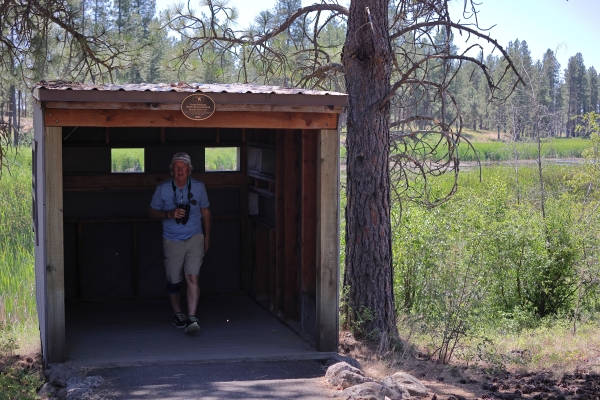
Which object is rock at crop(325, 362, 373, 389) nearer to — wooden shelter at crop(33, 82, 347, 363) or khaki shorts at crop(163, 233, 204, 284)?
wooden shelter at crop(33, 82, 347, 363)

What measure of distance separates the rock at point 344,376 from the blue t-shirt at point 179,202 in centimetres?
236

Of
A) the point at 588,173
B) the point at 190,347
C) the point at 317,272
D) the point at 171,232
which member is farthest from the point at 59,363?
the point at 588,173

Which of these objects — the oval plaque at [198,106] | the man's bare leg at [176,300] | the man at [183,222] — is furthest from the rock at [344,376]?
the oval plaque at [198,106]

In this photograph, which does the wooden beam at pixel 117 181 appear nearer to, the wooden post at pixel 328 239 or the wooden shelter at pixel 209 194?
the wooden shelter at pixel 209 194

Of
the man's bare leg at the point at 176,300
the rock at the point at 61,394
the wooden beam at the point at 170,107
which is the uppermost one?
the wooden beam at the point at 170,107

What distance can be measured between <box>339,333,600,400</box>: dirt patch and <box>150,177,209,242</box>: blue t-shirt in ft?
6.88

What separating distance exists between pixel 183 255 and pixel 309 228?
1377mm

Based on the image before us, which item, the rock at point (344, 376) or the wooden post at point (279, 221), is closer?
the rock at point (344, 376)

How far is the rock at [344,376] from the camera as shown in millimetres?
5887

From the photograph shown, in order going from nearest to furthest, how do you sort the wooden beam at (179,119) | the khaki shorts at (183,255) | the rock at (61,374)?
the rock at (61,374)
the wooden beam at (179,119)
the khaki shorts at (183,255)

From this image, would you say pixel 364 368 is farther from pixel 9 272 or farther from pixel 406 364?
pixel 9 272

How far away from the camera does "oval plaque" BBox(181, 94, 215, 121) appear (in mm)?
6387

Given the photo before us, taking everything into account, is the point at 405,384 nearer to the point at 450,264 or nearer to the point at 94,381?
the point at 94,381

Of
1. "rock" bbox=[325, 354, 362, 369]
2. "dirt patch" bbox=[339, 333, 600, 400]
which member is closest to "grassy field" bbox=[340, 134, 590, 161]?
"dirt patch" bbox=[339, 333, 600, 400]
